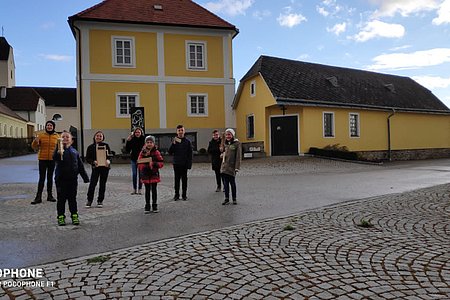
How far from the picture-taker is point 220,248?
5352mm

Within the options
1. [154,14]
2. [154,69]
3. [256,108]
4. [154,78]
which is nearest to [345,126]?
[256,108]

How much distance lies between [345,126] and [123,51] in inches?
622

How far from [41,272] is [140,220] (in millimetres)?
2984

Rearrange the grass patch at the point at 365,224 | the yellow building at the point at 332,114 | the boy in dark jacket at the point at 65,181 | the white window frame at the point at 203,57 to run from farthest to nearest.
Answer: the white window frame at the point at 203,57
the yellow building at the point at 332,114
the boy in dark jacket at the point at 65,181
the grass patch at the point at 365,224

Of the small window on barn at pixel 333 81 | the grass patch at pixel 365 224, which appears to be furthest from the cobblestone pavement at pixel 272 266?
the small window on barn at pixel 333 81

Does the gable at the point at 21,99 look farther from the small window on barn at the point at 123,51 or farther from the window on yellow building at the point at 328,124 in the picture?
the window on yellow building at the point at 328,124

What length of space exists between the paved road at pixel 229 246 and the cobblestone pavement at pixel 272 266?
14 mm

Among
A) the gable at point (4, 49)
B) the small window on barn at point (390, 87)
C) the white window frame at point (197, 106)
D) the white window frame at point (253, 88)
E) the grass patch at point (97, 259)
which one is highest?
the gable at point (4, 49)

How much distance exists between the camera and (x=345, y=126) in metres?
27.5

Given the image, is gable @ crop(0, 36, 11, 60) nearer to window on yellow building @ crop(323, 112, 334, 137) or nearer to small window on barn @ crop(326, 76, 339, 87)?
small window on barn @ crop(326, 76, 339, 87)

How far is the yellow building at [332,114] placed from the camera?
26.0 m

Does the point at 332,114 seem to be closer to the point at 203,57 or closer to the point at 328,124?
the point at 328,124

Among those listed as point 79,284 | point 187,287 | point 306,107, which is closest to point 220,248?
point 187,287

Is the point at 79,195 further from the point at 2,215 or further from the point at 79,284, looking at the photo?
the point at 79,284
